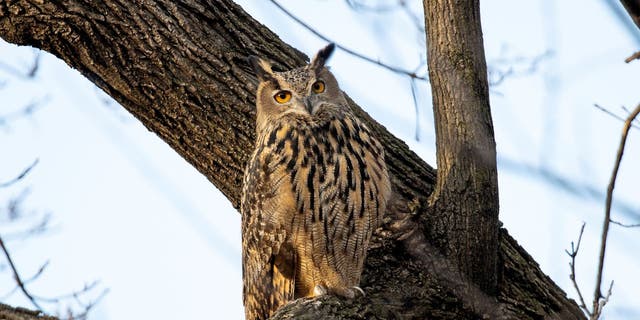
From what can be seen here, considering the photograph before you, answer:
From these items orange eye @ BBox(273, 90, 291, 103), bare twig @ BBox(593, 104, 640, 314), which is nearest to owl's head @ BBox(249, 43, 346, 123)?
orange eye @ BBox(273, 90, 291, 103)

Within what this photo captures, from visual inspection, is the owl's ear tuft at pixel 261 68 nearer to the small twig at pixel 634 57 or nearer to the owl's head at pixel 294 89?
the owl's head at pixel 294 89

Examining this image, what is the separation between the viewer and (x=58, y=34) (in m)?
3.51

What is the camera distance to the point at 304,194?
345 centimetres

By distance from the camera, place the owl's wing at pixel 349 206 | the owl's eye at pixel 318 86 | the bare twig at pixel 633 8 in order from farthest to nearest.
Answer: the owl's eye at pixel 318 86, the owl's wing at pixel 349 206, the bare twig at pixel 633 8

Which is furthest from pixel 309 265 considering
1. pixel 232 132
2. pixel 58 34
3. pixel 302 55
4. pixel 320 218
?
pixel 58 34

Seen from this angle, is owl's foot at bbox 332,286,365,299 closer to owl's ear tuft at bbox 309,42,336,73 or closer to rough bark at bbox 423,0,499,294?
rough bark at bbox 423,0,499,294

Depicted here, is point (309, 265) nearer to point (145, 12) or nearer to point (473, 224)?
point (473, 224)

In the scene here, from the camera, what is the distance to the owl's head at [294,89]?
365cm

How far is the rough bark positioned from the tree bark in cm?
7

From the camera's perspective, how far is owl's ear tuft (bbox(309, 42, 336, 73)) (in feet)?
Result: 12.7

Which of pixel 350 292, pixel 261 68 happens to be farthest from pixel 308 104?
pixel 350 292

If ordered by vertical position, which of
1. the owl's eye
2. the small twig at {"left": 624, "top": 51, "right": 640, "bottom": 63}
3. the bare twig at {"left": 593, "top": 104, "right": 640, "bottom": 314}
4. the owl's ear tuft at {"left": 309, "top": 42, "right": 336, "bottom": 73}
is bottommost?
the bare twig at {"left": 593, "top": 104, "right": 640, "bottom": 314}

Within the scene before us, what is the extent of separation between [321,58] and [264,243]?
926mm

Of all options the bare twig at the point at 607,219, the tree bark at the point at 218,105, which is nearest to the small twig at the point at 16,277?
the tree bark at the point at 218,105
